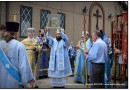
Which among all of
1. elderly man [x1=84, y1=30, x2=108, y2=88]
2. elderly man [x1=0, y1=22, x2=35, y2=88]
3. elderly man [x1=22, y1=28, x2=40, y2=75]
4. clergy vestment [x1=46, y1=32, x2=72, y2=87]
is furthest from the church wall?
elderly man [x1=0, y1=22, x2=35, y2=88]

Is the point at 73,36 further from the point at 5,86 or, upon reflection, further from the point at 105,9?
the point at 5,86

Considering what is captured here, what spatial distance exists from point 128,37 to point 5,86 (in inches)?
133

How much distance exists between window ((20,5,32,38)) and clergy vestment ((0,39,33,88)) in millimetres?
6662

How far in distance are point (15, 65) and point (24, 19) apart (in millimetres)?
6900

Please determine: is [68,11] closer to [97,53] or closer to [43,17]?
[43,17]

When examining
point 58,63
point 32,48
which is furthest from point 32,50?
point 58,63

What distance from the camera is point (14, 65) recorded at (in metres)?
4.91

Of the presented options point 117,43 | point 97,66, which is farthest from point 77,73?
point 97,66

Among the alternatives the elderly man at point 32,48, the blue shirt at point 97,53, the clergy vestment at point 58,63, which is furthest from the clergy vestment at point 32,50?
the blue shirt at point 97,53

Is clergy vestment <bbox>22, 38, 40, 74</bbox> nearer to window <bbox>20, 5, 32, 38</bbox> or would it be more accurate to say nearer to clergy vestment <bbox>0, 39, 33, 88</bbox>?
window <bbox>20, 5, 32, 38</bbox>

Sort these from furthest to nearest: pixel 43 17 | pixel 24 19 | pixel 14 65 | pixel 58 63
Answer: pixel 43 17, pixel 24 19, pixel 58 63, pixel 14 65

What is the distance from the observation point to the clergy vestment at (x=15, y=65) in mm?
4883

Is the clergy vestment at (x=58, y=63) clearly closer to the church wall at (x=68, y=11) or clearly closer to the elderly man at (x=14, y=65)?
the church wall at (x=68, y=11)

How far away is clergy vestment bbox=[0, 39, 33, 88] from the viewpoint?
192 inches
